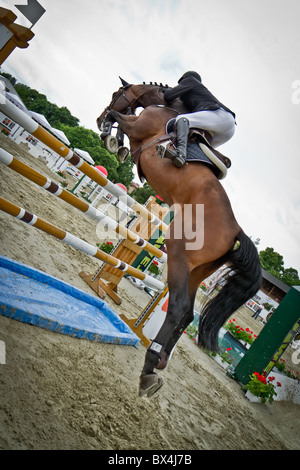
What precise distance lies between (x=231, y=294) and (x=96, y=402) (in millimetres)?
1224

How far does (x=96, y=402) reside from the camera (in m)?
1.84

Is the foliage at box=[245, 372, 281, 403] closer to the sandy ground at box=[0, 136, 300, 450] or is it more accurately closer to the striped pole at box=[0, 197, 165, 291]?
the sandy ground at box=[0, 136, 300, 450]

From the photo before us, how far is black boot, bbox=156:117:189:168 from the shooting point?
1.93 meters

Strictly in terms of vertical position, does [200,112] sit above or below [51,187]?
above

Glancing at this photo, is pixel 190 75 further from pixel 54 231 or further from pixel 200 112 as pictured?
pixel 54 231

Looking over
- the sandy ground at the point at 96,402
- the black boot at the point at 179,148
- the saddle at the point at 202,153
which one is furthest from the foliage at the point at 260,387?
the black boot at the point at 179,148

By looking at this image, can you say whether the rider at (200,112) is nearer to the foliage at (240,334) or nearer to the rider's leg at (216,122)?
the rider's leg at (216,122)

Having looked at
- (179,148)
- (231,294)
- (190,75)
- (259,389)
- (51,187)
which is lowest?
(259,389)

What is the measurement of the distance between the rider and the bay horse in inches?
9.0

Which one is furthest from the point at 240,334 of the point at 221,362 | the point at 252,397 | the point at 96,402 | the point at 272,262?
the point at 272,262

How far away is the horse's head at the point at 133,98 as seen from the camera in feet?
9.40

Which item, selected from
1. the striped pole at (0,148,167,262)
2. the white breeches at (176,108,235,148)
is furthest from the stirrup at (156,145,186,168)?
the striped pole at (0,148,167,262)

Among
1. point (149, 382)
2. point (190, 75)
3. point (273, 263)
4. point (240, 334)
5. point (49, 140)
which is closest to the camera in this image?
point (149, 382)

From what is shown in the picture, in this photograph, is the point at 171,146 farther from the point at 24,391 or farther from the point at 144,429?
the point at 144,429
